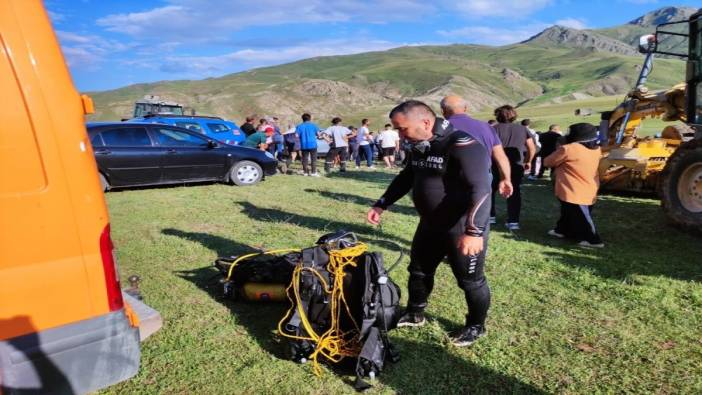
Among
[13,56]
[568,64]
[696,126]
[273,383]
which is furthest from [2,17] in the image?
[568,64]

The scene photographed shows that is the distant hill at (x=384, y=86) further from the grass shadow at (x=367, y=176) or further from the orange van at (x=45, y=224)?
the orange van at (x=45, y=224)

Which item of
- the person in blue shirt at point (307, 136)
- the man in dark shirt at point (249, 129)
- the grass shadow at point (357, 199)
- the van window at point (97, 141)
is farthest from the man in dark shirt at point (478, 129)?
the man in dark shirt at point (249, 129)

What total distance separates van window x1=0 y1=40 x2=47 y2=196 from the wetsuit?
2210 millimetres

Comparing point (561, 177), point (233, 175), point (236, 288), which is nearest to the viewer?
point (236, 288)

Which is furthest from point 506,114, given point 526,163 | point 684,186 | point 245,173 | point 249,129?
point 249,129

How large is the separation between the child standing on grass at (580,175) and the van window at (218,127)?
37.2 feet

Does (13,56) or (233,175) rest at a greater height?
(13,56)

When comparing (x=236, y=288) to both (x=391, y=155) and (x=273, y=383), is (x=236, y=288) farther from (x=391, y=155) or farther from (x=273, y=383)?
(x=391, y=155)

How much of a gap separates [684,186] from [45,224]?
24.6ft

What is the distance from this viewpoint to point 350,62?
623 feet

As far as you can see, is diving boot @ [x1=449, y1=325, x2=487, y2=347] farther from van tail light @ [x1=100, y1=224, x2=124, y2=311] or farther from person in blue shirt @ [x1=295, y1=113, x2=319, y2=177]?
person in blue shirt @ [x1=295, y1=113, x2=319, y2=177]

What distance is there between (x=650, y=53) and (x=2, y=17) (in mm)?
8908

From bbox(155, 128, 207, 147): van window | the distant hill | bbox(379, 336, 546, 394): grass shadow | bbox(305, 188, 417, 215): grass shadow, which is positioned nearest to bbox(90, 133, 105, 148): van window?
bbox(155, 128, 207, 147): van window

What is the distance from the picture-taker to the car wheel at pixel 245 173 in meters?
10.7
